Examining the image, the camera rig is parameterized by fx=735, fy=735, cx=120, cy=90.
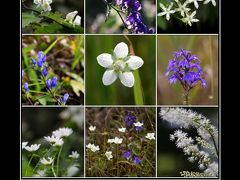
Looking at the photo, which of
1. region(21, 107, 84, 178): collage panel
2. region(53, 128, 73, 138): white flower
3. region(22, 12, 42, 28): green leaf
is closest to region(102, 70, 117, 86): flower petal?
region(21, 107, 84, 178): collage panel

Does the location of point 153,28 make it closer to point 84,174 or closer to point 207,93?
point 207,93

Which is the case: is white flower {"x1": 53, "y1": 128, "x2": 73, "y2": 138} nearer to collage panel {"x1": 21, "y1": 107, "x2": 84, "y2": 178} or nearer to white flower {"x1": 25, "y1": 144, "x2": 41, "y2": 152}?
collage panel {"x1": 21, "y1": 107, "x2": 84, "y2": 178}

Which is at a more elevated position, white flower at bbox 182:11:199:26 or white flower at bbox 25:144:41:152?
white flower at bbox 182:11:199:26

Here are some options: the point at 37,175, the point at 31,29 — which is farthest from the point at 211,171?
the point at 31,29

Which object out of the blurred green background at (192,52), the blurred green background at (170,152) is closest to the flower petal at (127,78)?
the blurred green background at (192,52)

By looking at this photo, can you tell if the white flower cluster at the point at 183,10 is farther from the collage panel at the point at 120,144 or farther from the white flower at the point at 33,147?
the white flower at the point at 33,147

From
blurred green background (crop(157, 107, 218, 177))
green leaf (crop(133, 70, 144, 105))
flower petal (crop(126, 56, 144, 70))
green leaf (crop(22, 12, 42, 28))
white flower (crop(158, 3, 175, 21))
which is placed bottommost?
blurred green background (crop(157, 107, 218, 177))
